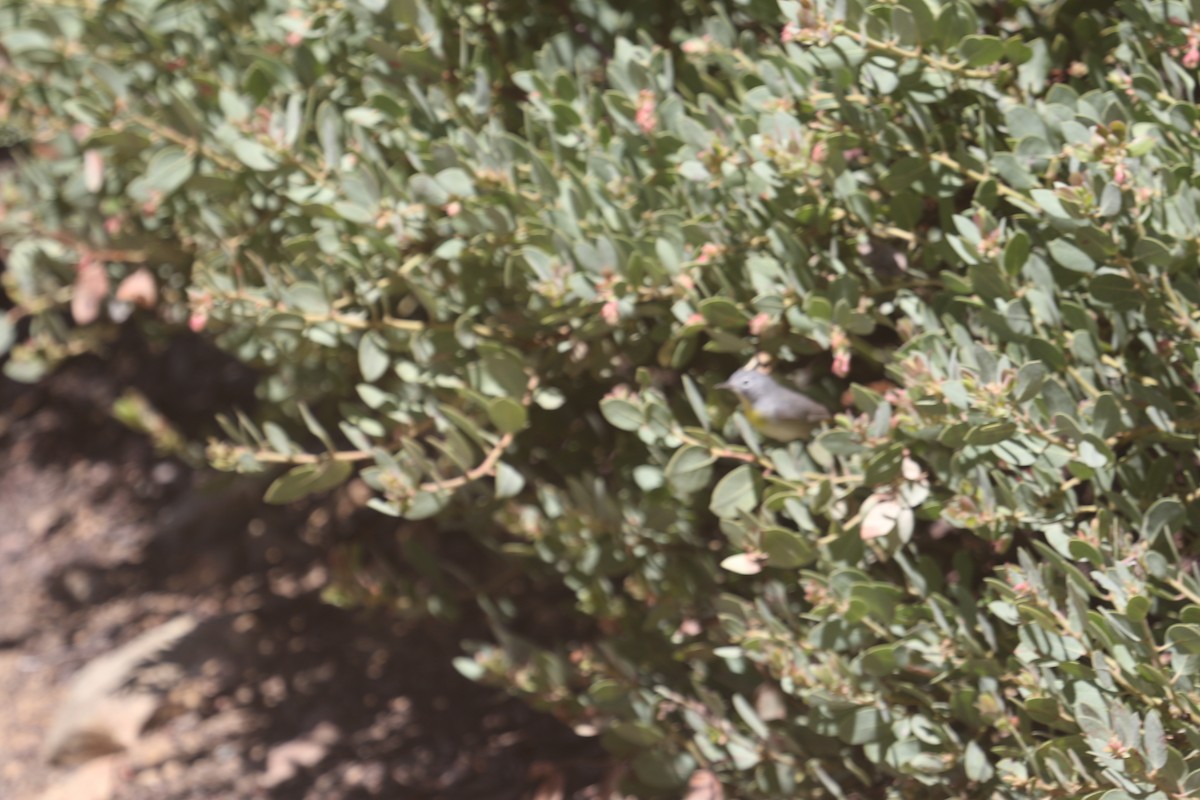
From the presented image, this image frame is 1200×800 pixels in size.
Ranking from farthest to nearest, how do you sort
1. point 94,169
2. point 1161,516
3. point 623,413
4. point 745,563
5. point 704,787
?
point 94,169, point 704,787, point 623,413, point 745,563, point 1161,516

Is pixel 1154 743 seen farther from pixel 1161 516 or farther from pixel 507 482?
pixel 507 482

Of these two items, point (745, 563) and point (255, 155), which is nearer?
point (745, 563)

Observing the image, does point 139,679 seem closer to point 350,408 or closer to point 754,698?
point 350,408

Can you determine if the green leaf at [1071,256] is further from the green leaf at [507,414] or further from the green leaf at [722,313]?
the green leaf at [507,414]

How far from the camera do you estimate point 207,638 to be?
136 inches

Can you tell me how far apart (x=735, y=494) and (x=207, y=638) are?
1.96 meters

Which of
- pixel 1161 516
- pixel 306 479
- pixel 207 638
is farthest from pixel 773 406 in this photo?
pixel 207 638

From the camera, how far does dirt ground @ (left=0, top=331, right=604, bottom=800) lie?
118 inches

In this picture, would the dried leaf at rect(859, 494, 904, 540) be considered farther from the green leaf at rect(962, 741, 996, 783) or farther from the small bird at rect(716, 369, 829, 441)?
the green leaf at rect(962, 741, 996, 783)

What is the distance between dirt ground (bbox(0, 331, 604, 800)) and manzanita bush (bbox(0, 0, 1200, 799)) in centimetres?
50

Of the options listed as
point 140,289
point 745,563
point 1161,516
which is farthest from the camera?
point 140,289

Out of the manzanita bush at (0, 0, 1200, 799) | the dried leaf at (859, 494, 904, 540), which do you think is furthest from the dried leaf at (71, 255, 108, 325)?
the dried leaf at (859, 494, 904, 540)

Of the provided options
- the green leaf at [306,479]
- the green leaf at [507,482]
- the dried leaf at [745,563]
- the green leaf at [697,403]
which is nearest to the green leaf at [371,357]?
the green leaf at [306,479]

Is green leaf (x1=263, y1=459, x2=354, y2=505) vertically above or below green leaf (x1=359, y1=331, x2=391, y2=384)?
below
